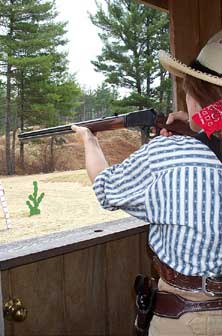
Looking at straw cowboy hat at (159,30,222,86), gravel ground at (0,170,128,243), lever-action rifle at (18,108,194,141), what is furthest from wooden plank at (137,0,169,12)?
gravel ground at (0,170,128,243)

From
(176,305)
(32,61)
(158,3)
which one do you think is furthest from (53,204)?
(176,305)

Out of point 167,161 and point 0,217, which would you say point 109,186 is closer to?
point 167,161

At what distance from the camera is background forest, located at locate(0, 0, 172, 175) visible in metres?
6.97

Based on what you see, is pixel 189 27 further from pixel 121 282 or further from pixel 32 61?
pixel 32 61

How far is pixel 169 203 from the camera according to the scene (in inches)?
30.5

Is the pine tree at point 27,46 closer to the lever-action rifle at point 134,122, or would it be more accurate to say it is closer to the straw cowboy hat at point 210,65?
the lever-action rifle at point 134,122

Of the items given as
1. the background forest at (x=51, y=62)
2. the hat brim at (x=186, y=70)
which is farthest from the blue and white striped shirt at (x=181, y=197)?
the background forest at (x=51, y=62)

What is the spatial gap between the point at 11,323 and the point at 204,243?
2.44ft

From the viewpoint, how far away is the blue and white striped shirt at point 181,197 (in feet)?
2.52

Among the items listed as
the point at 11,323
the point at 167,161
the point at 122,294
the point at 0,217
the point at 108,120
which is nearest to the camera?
the point at 167,161

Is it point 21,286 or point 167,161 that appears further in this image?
point 21,286

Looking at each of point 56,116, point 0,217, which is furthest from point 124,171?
point 0,217

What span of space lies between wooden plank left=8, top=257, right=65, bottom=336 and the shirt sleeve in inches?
22.2

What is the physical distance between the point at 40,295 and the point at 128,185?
27.6 inches
